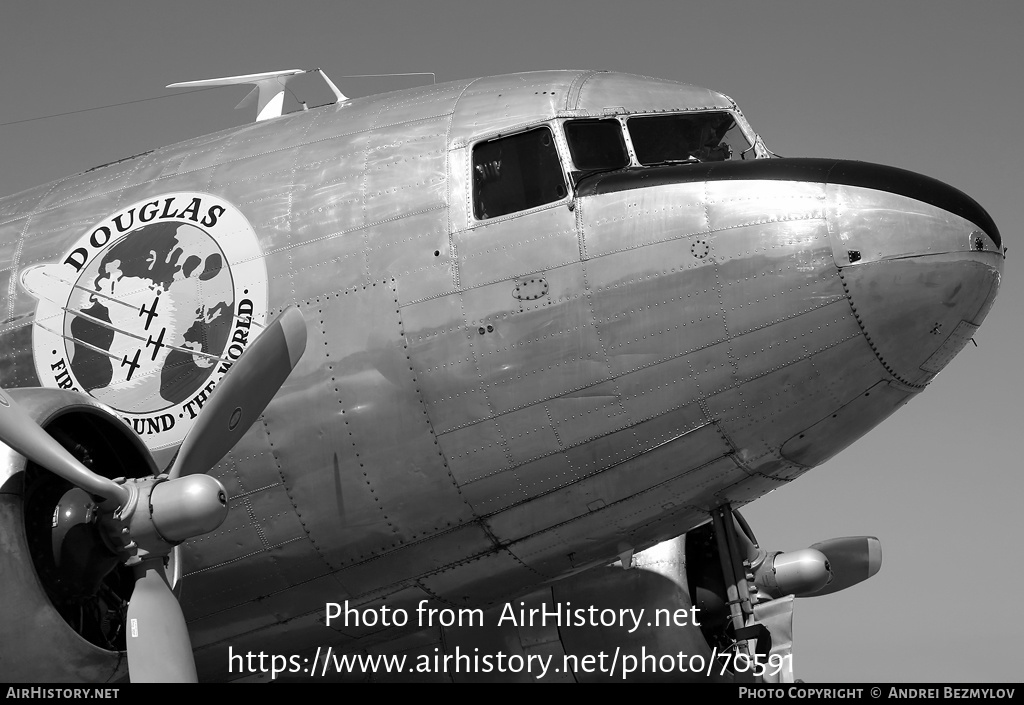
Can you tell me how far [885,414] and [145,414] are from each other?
21.3 feet

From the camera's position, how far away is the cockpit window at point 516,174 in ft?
38.9

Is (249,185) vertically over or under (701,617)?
over

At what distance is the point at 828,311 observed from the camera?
11.1 metres

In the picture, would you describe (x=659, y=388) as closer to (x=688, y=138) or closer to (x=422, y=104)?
(x=688, y=138)

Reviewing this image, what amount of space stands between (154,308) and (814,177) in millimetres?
5942

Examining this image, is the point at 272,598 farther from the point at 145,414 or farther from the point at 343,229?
the point at 343,229

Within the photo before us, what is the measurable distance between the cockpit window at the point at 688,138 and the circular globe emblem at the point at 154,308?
3.58 metres

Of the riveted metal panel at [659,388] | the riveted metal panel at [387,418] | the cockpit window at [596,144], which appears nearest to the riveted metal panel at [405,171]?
the riveted metal panel at [387,418]

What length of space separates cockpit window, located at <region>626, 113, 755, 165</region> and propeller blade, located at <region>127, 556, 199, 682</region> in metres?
5.46

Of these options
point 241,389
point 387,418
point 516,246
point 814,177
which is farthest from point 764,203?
point 241,389

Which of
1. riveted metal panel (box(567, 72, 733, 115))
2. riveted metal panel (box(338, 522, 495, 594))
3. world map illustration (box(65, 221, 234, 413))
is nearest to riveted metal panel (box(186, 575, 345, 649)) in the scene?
riveted metal panel (box(338, 522, 495, 594))

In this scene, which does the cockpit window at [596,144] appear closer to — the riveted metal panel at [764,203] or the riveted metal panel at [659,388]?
the riveted metal panel at [764,203]

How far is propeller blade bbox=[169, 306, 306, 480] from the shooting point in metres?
11.1
